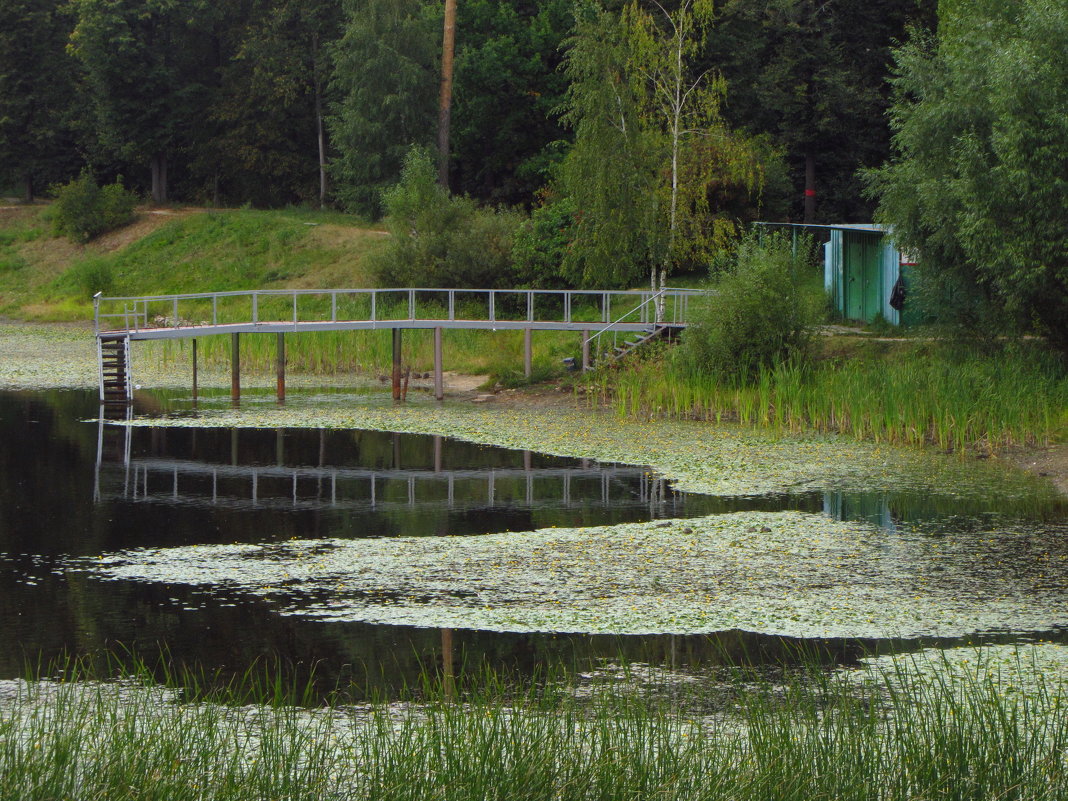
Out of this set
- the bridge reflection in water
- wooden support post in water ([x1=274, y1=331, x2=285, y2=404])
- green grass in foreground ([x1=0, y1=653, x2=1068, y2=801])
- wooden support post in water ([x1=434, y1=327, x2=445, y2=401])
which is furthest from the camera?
wooden support post in water ([x1=434, y1=327, x2=445, y2=401])

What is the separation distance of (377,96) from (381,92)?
0.66 ft

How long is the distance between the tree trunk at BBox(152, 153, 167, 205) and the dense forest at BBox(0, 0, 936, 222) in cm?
10

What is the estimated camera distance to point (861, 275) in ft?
102

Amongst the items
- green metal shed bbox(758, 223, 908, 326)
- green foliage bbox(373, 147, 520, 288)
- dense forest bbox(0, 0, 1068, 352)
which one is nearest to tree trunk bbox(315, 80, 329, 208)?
dense forest bbox(0, 0, 1068, 352)

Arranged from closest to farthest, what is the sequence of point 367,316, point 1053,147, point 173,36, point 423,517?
point 423,517 < point 1053,147 < point 367,316 < point 173,36

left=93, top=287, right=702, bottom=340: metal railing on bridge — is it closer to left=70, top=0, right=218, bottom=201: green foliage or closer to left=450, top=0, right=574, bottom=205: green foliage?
left=70, top=0, right=218, bottom=201: green foliage

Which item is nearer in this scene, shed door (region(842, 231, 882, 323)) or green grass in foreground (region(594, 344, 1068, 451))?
green grass in foreground (region(594, 344, 1068, 451))

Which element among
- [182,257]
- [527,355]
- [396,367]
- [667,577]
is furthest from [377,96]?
[667,577]

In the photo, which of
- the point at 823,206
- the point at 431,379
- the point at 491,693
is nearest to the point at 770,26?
the point at 823,206

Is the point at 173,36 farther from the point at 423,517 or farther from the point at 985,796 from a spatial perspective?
the point at 985,796

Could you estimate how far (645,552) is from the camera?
14.1m

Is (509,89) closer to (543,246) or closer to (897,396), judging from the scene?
(543,246)

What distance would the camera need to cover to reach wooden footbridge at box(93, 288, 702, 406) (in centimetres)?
2884

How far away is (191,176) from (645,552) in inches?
2013
